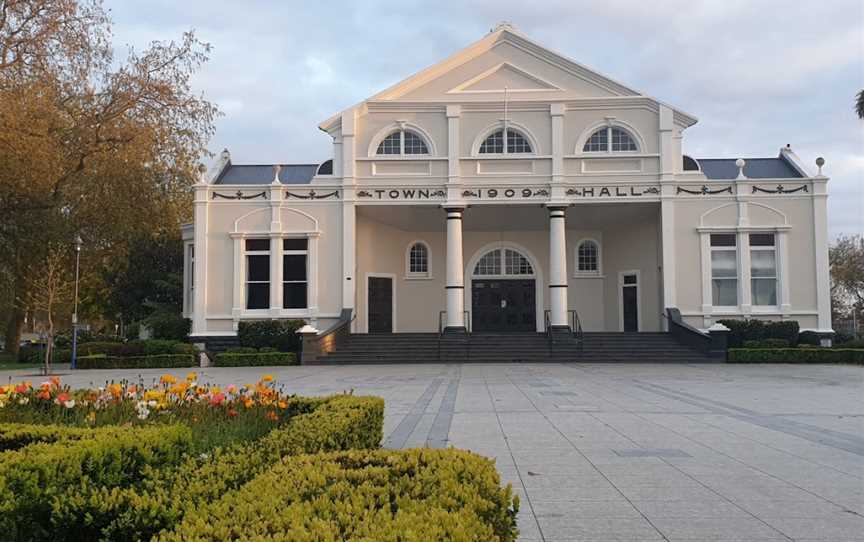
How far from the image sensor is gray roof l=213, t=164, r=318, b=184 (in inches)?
1241

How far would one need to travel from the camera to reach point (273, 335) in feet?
86.8

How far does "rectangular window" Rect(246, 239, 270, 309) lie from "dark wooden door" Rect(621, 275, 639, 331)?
15.4m

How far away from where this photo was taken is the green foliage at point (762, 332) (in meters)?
25.9

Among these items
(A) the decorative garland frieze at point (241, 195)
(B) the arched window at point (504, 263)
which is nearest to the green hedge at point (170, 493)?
(A) the decorative garland frieze at point (241, 195)

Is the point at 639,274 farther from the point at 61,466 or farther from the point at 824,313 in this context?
the point at 61,466

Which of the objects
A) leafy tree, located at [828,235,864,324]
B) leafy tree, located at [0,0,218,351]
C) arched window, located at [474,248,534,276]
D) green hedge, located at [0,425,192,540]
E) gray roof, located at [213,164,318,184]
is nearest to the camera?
green hedge, located at [0,425,192,540]

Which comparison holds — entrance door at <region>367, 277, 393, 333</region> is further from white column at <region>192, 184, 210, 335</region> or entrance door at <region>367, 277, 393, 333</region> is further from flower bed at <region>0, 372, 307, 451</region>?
flower bed at <region>0, 372, 307, 451</region>

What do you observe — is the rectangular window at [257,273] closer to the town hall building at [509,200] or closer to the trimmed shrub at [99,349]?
the town hall building at [509,200]

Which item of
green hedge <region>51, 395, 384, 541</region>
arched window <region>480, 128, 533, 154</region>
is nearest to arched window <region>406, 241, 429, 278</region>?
arched window <region>480, 128, 533, 154</region>

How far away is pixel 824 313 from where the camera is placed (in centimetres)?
2694

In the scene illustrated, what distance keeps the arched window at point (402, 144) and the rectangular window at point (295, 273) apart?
4.95 metres

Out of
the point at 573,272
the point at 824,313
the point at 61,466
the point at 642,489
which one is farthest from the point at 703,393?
the point at 573,272

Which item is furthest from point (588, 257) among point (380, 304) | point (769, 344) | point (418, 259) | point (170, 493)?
point (170, 493)

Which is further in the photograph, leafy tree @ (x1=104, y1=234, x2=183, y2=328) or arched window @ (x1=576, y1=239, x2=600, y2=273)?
leafy tree @ (x1=104, y1=234, x2=183, y2=328)
